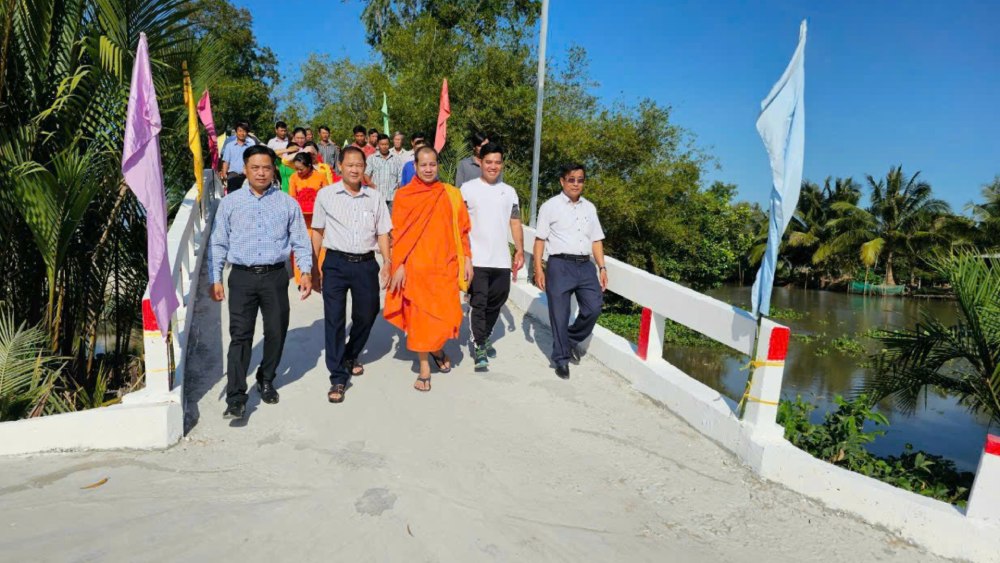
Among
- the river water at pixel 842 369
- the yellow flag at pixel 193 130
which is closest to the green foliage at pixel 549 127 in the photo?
the river water at pixel 842 369

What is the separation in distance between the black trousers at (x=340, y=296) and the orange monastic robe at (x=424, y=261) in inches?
8.9

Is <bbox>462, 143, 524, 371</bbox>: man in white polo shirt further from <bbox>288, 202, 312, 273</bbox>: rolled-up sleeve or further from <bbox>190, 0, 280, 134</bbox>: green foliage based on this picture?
<bbox>190, 0, 280, 134</bbox>: green foliage

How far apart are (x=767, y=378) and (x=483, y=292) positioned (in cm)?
244

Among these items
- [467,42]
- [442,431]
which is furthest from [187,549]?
[467,42]

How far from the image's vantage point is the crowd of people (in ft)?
14.3

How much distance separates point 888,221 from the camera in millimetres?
38312

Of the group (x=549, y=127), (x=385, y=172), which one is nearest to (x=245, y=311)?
(x=385, y=172)

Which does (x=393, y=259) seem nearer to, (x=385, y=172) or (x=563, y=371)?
(x=563, y=371)

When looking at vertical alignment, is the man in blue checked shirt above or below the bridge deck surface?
above

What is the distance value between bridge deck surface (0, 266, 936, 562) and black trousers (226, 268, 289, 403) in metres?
0.31

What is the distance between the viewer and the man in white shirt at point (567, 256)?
5488mm

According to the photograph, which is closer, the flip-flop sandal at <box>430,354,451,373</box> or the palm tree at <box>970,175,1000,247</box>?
the flip-flop sandal at <box>430,354,451,373</box>

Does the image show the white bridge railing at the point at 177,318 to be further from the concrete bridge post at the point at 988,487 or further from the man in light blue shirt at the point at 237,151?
the concrete bridge post at the point at 988,487

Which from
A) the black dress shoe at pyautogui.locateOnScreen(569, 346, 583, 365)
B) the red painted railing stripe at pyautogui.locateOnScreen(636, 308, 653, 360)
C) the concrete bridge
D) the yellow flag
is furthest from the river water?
the yellow flag
